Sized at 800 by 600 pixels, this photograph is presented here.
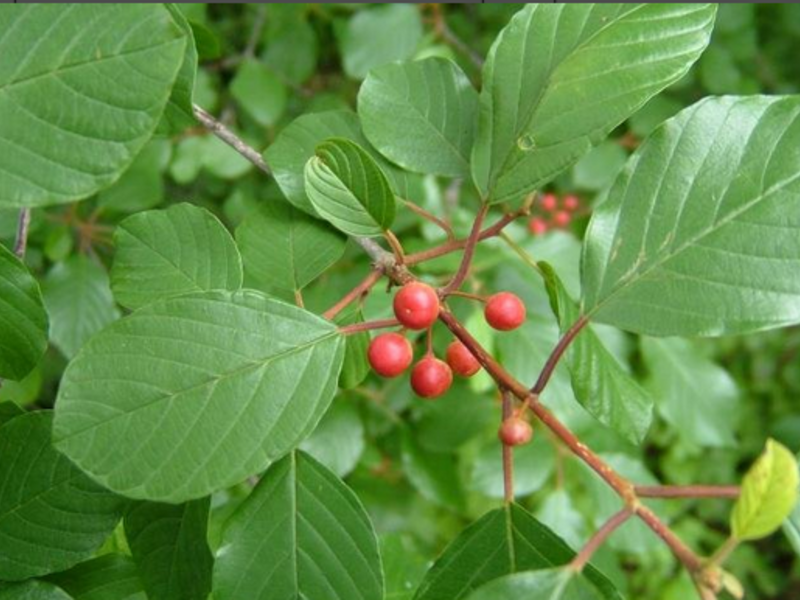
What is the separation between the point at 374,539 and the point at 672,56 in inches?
19.8

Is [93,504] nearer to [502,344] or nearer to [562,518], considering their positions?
[502,344]

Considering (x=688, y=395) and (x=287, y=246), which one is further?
(x=688, y=395)

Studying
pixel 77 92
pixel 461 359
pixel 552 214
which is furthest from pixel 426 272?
pixel 77 92

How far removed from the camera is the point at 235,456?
0.65m

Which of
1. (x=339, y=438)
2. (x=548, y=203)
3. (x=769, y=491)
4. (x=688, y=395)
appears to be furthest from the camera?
(x=548, y=203)

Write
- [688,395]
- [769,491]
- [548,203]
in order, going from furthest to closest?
[548,203] < [688,395] < [769,491]

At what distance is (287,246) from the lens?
875 mm

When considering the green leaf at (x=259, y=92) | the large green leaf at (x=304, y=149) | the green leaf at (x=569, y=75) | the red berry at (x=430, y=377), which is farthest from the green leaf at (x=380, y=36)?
the red berry at (x=430, y=377)

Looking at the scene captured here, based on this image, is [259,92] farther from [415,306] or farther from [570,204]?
A: [415,306]

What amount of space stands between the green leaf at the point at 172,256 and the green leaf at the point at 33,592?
26 centimetres

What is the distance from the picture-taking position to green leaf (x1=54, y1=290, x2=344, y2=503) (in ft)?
2.10

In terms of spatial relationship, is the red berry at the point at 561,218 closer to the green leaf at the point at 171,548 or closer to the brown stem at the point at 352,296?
the brown stem at the point at 352,296

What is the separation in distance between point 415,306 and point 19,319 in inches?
13.7

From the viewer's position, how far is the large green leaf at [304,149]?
87 centimetres
